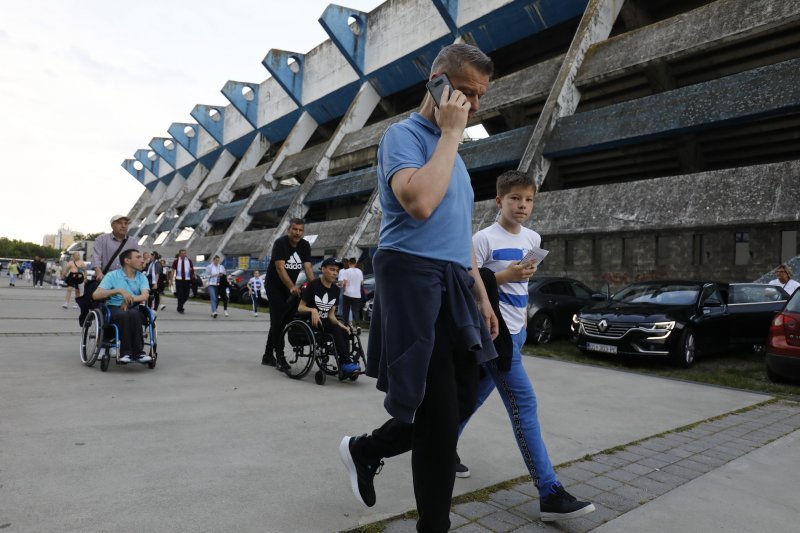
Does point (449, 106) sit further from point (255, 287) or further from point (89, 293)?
point (255, 287)

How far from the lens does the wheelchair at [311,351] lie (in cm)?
595

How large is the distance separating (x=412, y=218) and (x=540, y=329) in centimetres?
937

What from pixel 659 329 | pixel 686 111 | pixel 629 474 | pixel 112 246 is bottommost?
pixel 629 474

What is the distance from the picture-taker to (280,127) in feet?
130

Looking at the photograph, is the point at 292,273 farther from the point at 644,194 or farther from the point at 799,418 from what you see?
the point at 644,194

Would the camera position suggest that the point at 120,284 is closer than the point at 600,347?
Yes

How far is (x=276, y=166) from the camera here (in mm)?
36250

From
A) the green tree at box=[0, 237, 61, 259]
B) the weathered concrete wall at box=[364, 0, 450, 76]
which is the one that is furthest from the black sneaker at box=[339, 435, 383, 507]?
the green tree at box=[0, 237, 61, 259]

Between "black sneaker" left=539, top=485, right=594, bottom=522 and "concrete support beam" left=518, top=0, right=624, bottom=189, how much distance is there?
627 inches

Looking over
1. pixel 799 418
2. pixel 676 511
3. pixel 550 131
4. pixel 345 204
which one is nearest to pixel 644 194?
pixel 550 131

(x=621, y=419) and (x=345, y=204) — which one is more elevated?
(x=345, y=204)

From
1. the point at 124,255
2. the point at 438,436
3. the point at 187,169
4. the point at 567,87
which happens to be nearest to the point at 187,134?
the point at 187,169

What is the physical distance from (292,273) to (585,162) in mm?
17248

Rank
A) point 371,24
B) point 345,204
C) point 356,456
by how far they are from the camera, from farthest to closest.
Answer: point 345,204 → point 371,24 → point 356,456
